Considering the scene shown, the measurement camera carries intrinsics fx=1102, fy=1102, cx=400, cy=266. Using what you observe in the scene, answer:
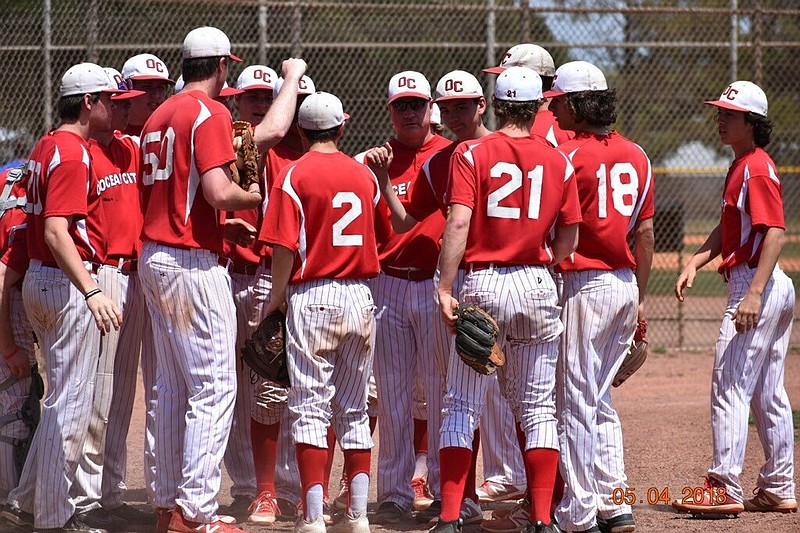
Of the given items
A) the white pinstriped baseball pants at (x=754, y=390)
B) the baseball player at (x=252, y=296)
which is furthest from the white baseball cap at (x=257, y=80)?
the white pinstriped baseball pants at (x=754, y=390)

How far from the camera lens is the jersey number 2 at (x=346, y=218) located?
488 centimetres

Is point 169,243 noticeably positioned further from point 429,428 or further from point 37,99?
→ point 37,99

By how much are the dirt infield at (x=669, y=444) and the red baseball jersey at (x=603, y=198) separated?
1.33 metres

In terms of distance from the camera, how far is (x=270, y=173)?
5.60m

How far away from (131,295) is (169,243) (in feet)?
2.34

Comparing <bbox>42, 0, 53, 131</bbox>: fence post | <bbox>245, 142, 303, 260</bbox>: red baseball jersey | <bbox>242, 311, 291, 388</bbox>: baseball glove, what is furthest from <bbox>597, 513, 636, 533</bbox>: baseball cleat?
<bbox>42, 0, 53, 131</bbox>: fence post

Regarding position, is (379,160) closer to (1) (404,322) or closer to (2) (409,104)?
(2) (409,104)

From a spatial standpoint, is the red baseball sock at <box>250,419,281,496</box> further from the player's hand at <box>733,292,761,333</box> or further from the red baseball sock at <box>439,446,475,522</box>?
the player's hand at <box>733,292,761,333</box>

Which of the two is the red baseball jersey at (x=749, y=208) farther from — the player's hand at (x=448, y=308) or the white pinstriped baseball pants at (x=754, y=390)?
the player's hand at (x=448, y=308)

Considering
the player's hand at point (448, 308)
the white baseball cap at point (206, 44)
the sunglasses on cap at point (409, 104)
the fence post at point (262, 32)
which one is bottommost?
the player's hand at point (448, 308)

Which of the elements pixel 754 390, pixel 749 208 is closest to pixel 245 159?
pixel 749 208

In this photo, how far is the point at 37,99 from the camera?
8.88 meters

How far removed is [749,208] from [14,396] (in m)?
3.79

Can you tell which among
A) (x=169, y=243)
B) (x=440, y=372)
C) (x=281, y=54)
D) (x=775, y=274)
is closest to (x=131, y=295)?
(x=169, y=243)
